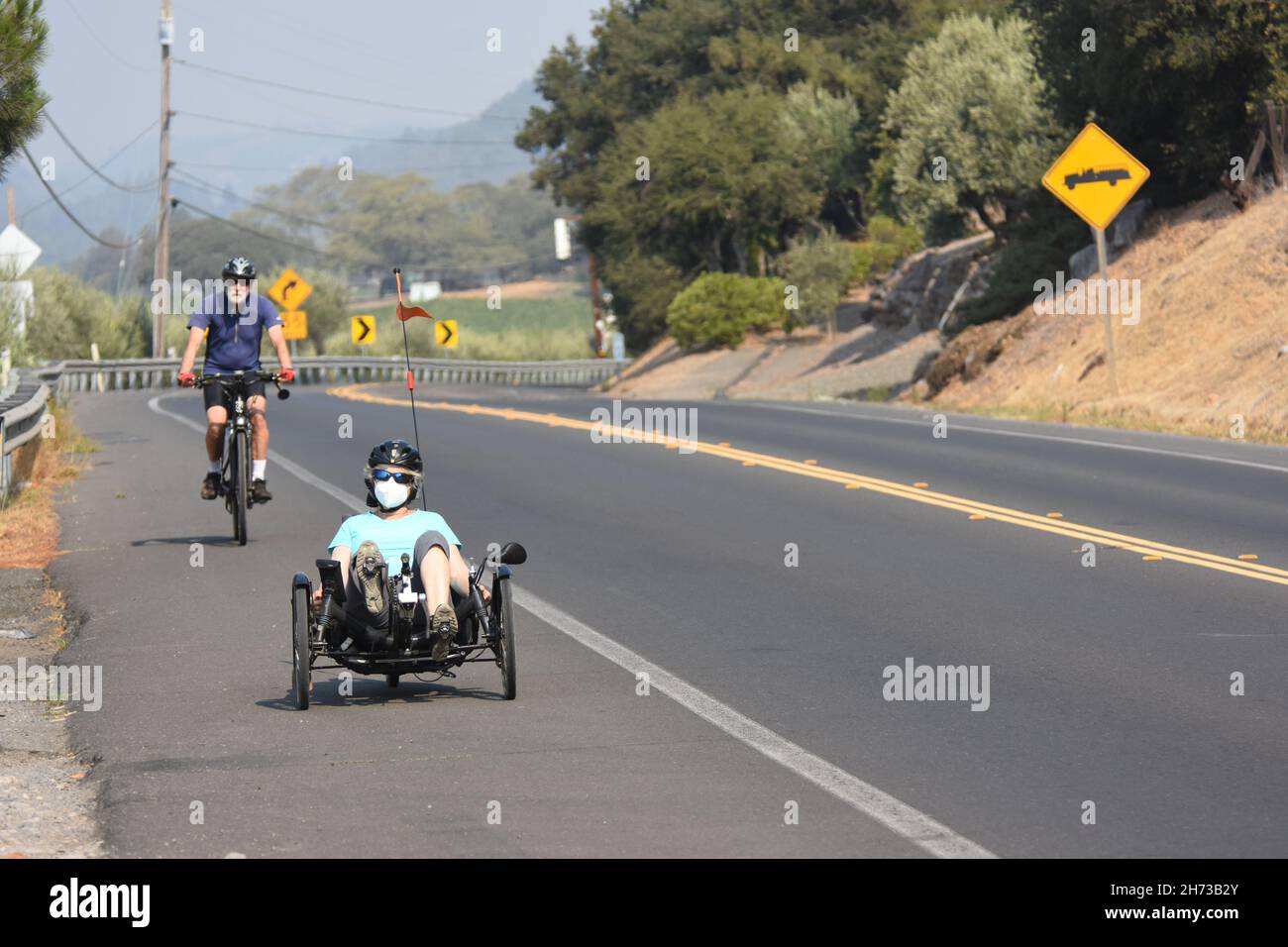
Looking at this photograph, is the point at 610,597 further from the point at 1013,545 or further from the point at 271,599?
the point at 1013,545

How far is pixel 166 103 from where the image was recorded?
211 ft

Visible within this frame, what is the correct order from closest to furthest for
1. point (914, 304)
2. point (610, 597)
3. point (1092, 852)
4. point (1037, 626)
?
point (1092, 852) < point (1037, 626) < point (610, 597) < point (914, 304)

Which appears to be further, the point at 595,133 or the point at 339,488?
the point at 595,133

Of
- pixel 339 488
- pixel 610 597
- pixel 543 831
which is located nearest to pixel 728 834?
pixel 543 831

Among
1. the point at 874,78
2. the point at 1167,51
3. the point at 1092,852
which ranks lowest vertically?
the point at 1092,852

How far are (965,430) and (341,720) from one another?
16727mm

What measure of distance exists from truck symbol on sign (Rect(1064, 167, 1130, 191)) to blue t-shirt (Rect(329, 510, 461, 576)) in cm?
2051

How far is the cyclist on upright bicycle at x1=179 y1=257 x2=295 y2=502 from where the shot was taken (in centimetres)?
1502

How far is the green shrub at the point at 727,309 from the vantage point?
60.2 metres
